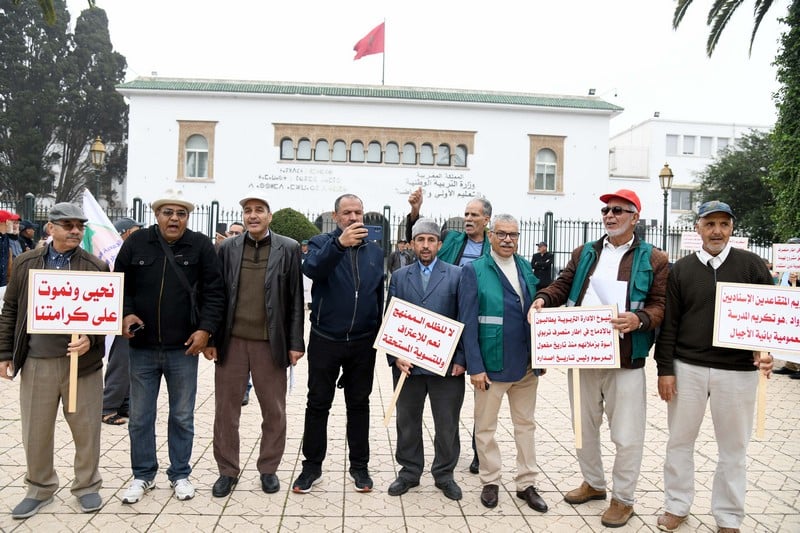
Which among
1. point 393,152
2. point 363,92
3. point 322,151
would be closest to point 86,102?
point 322,151

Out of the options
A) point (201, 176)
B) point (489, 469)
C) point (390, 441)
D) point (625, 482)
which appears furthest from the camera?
point (201, 176)

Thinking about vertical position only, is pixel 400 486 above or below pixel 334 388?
below

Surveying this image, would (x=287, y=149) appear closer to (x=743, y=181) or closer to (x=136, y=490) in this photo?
(x=743, y=181)

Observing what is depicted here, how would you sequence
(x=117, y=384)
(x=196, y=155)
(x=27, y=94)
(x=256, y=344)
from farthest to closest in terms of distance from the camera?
1. (x=27, y=94)
2. (x=196, y=155)
3. (x=117, y=384)
4. (x=256, y=344)

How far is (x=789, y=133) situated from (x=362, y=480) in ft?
46.9

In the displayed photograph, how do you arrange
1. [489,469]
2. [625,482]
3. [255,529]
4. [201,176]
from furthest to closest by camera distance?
1. [201,176]
2. [489,469]
3. [625,482]
4. [255,529]

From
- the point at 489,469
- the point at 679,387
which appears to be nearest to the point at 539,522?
the point at 489,469

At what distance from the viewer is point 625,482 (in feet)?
13.0

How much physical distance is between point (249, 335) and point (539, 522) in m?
2.47

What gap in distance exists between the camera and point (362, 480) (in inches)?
173

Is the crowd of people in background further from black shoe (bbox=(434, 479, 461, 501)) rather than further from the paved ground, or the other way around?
the paved ground

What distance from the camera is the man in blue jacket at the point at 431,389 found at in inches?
173

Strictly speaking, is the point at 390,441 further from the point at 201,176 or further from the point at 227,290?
the point at 201,176

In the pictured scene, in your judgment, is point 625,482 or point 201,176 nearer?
point 625,482
